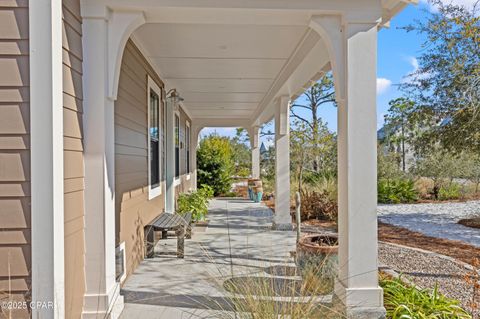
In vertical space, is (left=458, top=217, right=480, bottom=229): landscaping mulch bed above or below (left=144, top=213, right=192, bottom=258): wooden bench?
below

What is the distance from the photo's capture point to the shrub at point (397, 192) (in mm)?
12297

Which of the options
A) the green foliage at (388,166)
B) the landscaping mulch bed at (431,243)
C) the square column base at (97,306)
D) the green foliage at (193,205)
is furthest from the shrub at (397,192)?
the square column base at (97,306)

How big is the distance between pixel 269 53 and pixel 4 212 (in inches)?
140

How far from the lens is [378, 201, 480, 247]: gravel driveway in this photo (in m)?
7.11

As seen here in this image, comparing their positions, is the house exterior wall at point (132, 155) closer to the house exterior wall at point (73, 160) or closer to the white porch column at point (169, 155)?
the house exterior wall at point (73, 160)

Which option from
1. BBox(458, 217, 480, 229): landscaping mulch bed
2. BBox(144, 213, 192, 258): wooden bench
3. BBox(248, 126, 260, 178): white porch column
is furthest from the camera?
BBox(248, 126, 260, 178): white porch column

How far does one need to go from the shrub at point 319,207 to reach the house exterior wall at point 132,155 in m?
4.80

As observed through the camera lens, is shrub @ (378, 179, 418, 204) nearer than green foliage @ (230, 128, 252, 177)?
Yes

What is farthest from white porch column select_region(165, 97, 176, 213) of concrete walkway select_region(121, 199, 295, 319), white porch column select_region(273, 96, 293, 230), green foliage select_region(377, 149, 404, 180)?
green foliage select_region(377, 149, 404, 180)

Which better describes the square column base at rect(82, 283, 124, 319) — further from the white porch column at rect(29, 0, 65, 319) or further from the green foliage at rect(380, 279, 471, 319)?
the green foliage at rect(380, 279, 471, 319)

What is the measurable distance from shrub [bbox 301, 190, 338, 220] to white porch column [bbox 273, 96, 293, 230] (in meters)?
1.88

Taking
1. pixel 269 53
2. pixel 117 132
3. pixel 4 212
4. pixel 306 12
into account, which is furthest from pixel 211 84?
pixel 4 212

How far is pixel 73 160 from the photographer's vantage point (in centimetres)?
255

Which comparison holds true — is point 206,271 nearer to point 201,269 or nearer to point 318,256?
point 201,269
